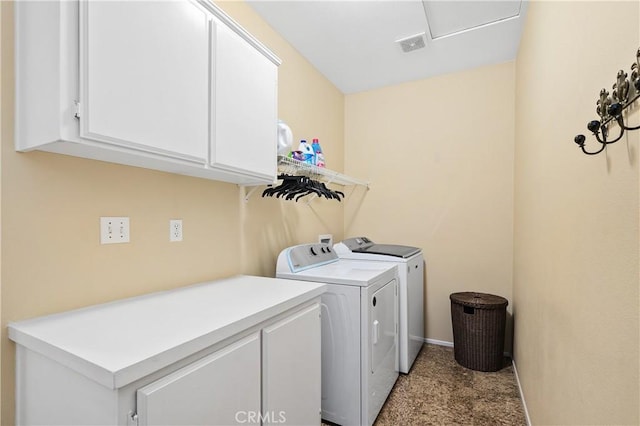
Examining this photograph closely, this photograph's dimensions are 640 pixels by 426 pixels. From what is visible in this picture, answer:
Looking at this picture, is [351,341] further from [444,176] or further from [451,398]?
[444,176]

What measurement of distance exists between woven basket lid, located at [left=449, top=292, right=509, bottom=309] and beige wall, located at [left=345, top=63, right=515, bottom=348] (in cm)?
16

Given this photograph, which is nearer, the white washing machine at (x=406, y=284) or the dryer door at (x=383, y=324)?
the dryer door at (x=383, y=324)

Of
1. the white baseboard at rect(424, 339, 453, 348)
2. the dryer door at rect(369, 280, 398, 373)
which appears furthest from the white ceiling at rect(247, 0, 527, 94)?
the white baseboard at rect(424, 339, 453, 348)

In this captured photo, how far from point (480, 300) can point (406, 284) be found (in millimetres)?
678

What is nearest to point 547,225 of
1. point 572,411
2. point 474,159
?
point 572,411

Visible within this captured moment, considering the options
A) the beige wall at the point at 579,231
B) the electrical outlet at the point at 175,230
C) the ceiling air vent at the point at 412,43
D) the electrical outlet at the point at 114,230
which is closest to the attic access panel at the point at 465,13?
the ceiling air vent at the point at 412,43

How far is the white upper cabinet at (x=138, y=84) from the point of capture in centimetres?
95

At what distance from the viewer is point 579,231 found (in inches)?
42.6

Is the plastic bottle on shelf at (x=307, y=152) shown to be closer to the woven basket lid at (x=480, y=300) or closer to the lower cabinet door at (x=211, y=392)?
the lower cabinet door at (x=211, y=392)

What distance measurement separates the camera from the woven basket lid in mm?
2518

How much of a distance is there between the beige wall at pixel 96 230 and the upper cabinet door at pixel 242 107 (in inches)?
13.6

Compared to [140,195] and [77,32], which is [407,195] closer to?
[140,195]

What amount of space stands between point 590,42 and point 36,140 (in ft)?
5.88

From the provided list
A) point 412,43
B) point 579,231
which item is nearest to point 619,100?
point 579,231
